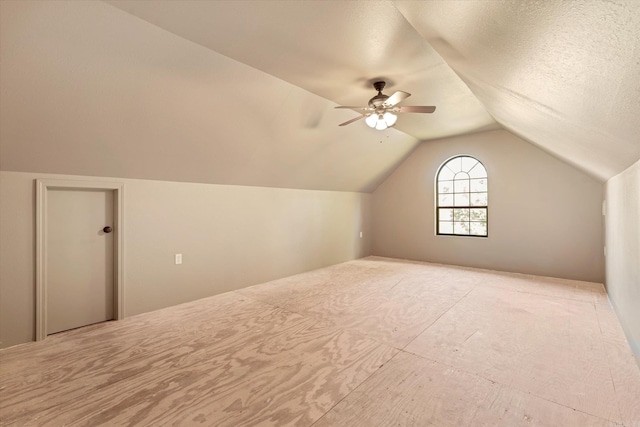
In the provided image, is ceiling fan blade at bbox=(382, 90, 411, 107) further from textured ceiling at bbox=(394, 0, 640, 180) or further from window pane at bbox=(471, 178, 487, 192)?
window pane at bbox=(471, 178, 487, 192)

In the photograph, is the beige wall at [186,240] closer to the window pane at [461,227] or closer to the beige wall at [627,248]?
the window pane at [461,227]

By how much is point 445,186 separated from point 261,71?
4566 millimetres

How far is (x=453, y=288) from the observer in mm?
4258

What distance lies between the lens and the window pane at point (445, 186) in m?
5.96

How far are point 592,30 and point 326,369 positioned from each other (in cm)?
230

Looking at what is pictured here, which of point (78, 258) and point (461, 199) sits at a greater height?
point (461, 199)

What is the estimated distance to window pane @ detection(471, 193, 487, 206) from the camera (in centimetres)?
555

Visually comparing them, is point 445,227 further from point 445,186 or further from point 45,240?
point 45,240

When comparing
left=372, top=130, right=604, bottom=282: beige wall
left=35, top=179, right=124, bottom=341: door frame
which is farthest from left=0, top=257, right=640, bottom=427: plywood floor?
left=372, top=130, right=604, bottom=282: beige wall

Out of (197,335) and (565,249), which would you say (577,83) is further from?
(565,249)

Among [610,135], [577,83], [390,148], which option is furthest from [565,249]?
[577,83]

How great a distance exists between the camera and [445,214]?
6066 mm

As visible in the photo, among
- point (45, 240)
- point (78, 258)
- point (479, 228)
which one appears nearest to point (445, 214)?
point (479, 228)

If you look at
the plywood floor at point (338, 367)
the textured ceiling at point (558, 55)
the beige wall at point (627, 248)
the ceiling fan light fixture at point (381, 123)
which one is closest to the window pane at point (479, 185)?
the beige wall at point (627, 248)
